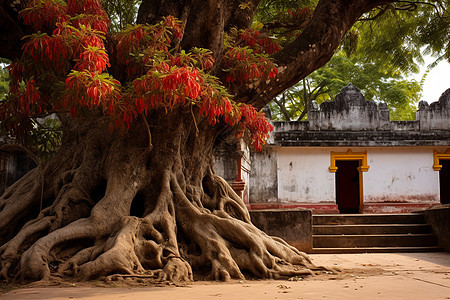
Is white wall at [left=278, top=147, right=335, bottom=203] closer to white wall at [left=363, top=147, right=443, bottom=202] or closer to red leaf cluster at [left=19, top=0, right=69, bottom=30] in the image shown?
white wall at [left=363, top=147, right=443, bottom=202]

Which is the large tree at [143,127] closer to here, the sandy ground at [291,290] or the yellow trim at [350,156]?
the sandy ground at [291,290]

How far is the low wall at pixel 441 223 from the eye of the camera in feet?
26.9

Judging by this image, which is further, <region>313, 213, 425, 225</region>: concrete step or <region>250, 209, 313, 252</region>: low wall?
<region>313, 213, 425, 225</region>: concrete step

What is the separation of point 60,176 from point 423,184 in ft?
35.0

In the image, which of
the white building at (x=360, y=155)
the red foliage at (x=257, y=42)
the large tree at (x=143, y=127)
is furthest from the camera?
the white building at (x=360, y=155)

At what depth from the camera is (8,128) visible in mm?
4797

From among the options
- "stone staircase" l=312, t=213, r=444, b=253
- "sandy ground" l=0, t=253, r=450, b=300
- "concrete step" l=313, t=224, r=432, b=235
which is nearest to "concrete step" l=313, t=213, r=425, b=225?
"stone staircase" l=312, t=213, r=444, b=253

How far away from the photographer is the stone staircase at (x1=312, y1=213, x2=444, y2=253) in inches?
333

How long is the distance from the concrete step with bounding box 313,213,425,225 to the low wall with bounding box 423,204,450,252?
0.48 metres

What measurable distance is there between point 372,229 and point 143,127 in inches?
220

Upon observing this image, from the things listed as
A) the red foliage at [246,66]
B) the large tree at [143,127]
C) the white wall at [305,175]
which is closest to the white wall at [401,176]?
the white wall at [305,175]

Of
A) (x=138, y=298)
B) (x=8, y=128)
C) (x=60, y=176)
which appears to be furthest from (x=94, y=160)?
(x=138, y=298)

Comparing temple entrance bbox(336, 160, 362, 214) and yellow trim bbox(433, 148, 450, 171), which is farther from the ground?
yellow trim bbox(433, 148, 450, 171)

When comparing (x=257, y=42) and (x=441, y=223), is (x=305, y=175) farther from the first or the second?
(x=257, y=42)
